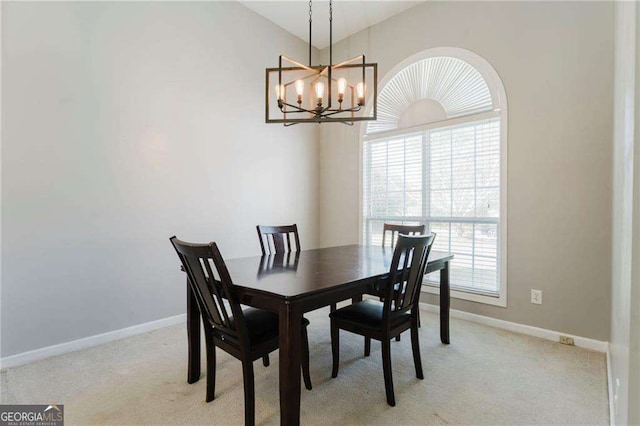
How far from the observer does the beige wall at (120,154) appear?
7.36ft

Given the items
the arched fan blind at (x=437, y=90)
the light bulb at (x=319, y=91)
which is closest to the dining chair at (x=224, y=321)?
the light bulb at (x=319, y=91)

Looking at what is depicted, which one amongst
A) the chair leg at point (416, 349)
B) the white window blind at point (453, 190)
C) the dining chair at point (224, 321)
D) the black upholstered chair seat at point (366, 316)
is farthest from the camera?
the white window blind at point (453, 190)

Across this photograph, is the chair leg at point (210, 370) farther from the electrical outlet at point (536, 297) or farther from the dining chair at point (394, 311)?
the electrical outlet at point (536, 297)

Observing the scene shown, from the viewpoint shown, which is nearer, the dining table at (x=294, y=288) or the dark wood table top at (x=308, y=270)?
the dining table at (x=294, y=288)

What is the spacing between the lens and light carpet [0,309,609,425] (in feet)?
5.59

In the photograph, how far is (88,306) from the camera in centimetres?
254

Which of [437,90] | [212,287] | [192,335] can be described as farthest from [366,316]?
[437,90]

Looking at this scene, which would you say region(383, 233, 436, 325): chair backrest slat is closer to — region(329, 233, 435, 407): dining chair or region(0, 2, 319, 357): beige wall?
region(329, 233, 435, 407): dining chair

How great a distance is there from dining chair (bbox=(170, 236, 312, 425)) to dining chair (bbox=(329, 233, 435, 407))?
0.33 m

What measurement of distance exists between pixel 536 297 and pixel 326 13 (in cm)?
362

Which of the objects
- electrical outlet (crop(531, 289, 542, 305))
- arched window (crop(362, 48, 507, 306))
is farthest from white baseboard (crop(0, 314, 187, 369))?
electrical outlet (crop(531, 289, 542, 305))

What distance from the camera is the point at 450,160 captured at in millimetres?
3314

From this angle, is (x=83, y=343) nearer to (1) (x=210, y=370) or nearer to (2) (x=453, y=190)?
(1) (x=210, y=370)

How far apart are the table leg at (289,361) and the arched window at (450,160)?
2.34 meters
